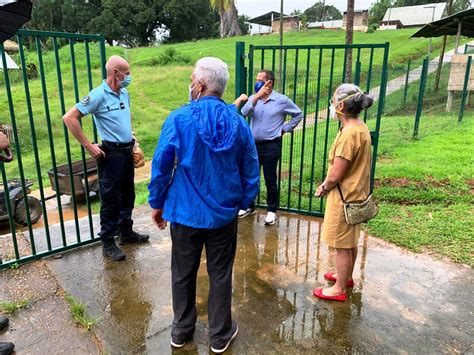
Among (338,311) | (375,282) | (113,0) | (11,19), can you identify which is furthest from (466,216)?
(113,0)

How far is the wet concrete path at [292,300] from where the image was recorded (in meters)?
2.67

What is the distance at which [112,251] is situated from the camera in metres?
3.79

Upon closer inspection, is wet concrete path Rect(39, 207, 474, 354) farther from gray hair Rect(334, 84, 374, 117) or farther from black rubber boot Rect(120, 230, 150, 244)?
gray hair Rect(334, 84, 374, 117)

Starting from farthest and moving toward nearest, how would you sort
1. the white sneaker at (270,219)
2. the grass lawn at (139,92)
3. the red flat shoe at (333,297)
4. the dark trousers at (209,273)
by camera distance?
1. the grass lawn at (139,92)
2. the white sneaker at (270,219)
3. the red flat shoe at (333,297)
4. the dark trousers at (209,273)

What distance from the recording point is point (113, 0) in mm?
40250

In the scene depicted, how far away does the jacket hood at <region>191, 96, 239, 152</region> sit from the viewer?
7.15 ft

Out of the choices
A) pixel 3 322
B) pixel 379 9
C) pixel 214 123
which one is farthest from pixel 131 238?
pixel 379 9

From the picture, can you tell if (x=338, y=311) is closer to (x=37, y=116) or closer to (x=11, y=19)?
(x=11, y=19)

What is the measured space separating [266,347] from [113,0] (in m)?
44.0

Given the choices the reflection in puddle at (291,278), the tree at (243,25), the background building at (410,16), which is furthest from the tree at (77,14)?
the reflection in puddle at (291,278)

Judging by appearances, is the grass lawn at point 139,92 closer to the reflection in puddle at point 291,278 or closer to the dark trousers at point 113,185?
the reflection in puddle at point 291,278

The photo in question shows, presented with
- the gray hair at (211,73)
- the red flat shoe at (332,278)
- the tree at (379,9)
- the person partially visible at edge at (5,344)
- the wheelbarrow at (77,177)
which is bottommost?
the wheelbarrow at (77,177)

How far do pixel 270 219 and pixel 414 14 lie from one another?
177 feet

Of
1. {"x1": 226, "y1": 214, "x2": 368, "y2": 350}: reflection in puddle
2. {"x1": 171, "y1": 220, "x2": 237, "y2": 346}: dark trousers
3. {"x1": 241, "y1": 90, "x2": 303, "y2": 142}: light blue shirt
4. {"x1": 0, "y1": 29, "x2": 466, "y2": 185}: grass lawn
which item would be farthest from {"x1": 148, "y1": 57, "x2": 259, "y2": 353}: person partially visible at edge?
{"x1": 0, "y1": 29, "x2": 466, "y2": 185}: grass lawn
